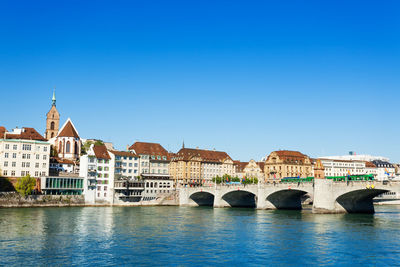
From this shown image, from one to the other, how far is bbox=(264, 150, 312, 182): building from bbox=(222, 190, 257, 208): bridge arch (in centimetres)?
4796

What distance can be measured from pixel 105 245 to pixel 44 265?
10412 millimetres

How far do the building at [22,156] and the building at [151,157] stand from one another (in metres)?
33.1

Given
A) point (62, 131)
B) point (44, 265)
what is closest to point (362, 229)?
point (44, 265)

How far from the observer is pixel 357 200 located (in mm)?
86750

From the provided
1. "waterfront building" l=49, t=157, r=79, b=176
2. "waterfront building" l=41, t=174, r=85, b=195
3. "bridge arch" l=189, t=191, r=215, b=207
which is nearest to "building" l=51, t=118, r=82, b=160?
"waterfront building" l=49, t=157, r=79, b=176

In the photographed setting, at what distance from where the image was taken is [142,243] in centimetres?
4706

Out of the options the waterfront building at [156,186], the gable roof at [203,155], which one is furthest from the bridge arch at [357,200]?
the gable roof at [203,155]

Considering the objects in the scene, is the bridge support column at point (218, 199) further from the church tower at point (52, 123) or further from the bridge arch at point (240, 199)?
the church tower at point (52, 123)

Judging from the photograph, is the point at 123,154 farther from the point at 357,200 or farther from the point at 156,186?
the point at 357,200

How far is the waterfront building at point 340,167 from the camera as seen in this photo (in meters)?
191

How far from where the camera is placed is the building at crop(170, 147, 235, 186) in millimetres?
155875

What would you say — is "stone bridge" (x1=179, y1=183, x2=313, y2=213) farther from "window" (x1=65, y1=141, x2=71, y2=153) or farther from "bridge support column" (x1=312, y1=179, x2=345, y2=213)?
"window" (x1=65, y1=141, x2=71, y2=153)

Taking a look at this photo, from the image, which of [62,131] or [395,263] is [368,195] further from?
[62,131]

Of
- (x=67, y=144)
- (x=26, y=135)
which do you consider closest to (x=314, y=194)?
(x=26, y=135)
